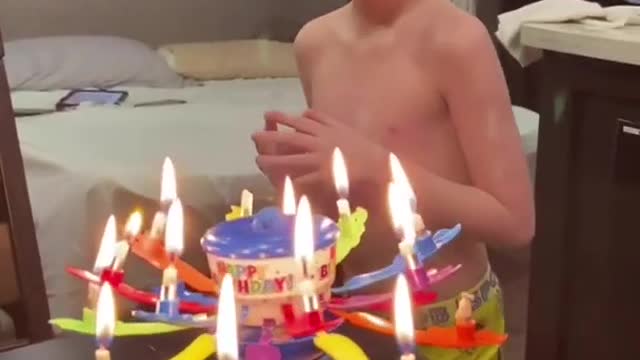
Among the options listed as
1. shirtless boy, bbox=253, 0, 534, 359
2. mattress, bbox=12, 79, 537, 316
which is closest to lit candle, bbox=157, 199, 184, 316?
shirtless boy, bbox=253, 0, 534, 359

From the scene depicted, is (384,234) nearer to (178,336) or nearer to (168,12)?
(178,336)

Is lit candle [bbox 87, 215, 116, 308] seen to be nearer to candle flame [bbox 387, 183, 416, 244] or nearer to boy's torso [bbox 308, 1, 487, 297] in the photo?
candle flame [bbox 387, 183, 416, 244]

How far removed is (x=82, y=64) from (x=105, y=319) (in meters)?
2.71

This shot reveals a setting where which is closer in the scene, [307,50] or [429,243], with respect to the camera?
[429,243]

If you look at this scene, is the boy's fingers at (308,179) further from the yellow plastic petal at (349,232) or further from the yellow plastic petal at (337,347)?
the yellow plastic petal at (337,347)

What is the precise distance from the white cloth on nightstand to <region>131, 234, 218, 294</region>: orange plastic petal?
1.07 m

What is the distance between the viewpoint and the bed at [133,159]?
201 cm

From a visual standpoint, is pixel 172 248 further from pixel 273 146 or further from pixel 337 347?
pixel 273 146

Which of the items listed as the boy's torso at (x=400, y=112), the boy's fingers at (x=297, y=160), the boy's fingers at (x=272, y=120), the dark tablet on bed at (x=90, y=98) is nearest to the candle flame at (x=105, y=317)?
the boy's fingers at (x=297, y=160)

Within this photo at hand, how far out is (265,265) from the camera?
59 centimetres

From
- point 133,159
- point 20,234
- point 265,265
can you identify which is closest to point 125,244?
point 265,265

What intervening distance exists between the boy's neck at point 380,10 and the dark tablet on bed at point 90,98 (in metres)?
1.66

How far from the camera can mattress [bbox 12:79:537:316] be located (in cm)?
200

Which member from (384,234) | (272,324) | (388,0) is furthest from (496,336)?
(388,0)
